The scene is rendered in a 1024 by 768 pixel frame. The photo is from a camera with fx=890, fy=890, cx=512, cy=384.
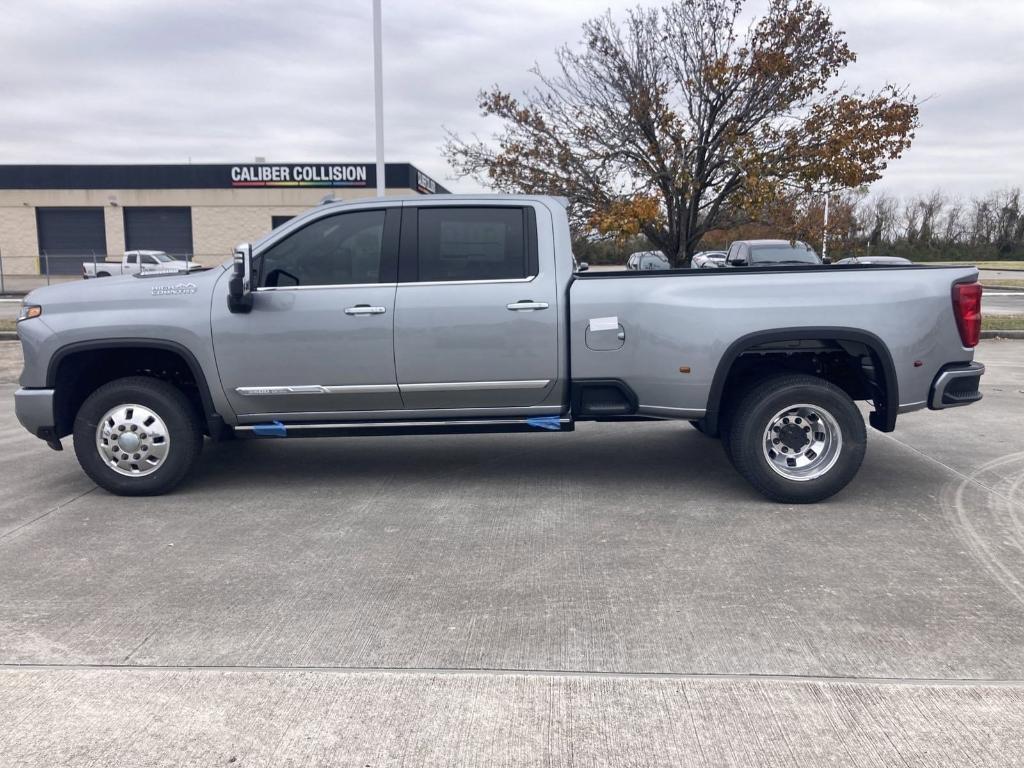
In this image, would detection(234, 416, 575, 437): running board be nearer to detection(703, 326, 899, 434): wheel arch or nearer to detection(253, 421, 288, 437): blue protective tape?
detection(253, 421, 288, 437): blue protective tape

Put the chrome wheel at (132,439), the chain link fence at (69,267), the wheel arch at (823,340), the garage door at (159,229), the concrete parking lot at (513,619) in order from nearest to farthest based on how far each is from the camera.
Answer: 1. the concrete parking lot at (513,619)
2. the wheel arch at (823,340)
3. the chrome wheel at (132,439)
4. the chain link fence at (69,267)
5. the garage door at (159,229)

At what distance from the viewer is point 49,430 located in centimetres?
591

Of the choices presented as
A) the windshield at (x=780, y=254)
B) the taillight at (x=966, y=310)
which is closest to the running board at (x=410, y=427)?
the taillight at (x=966, y=310)

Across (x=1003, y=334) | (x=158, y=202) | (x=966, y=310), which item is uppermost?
(x=158, y=202)

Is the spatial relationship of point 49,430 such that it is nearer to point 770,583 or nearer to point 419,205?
point 419,205

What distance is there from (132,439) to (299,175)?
39524 millimetres

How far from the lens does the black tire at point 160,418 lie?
5875 mm

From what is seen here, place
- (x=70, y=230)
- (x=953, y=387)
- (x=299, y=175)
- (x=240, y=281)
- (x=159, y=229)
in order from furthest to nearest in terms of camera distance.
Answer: (x=70, y=230)
(x=159, y=229)
(x=299, y=175)
(x=953, y=387)
(x=240, y=281)

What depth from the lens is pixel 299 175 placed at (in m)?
43.2

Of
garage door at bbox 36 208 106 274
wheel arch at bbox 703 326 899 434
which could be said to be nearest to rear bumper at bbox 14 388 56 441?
wheel arch at bbox 703 326 899 434

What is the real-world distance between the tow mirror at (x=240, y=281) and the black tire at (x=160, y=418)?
80 cm

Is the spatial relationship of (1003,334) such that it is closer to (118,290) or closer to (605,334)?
(605,334)

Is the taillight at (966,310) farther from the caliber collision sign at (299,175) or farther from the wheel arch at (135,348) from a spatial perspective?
the caliber collision sign at (299,175)

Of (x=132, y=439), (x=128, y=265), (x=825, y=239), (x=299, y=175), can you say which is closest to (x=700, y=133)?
(x=825, y=239)
